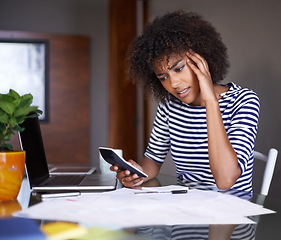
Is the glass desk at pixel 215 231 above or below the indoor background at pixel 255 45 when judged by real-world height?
below

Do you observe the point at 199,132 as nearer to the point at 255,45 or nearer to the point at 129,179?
the point at 129,179

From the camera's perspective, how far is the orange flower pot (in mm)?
987

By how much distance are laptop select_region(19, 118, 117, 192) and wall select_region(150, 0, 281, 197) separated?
0.89 metres

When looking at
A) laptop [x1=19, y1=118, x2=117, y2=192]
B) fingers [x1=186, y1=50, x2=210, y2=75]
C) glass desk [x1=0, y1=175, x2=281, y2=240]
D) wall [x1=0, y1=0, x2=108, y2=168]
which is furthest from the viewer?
wall [x1=0, y1=0, x2=108, y2=168]

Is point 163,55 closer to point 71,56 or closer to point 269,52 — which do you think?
point 269,52

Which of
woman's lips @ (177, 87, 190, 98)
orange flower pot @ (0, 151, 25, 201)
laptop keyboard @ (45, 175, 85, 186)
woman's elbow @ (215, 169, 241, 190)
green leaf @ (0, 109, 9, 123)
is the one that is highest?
woman's lips @ (177, 87, 190, 98)

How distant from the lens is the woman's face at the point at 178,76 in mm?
1479

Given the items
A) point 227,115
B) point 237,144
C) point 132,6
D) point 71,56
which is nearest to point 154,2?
point 132,6

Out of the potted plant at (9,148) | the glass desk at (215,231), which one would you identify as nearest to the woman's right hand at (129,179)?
the potted plant at (9,148)

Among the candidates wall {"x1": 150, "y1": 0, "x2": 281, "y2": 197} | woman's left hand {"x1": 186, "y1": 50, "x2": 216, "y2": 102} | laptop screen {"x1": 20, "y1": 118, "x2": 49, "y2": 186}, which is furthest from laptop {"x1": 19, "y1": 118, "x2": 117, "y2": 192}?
wall {"x1": 150, "y1": 0, "x2": 281, "y2": 197}

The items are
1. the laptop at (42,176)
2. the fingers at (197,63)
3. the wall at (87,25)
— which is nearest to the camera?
the laptop at (42,176)

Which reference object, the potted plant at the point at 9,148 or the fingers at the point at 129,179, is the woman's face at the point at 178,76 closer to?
the fingers at the point at 129,179

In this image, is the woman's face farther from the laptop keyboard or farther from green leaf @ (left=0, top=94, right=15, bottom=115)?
green leaf @ (left=0, top=94, right=15, bottom=115)

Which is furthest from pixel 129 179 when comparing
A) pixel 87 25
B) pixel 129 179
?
pixel 87 25
